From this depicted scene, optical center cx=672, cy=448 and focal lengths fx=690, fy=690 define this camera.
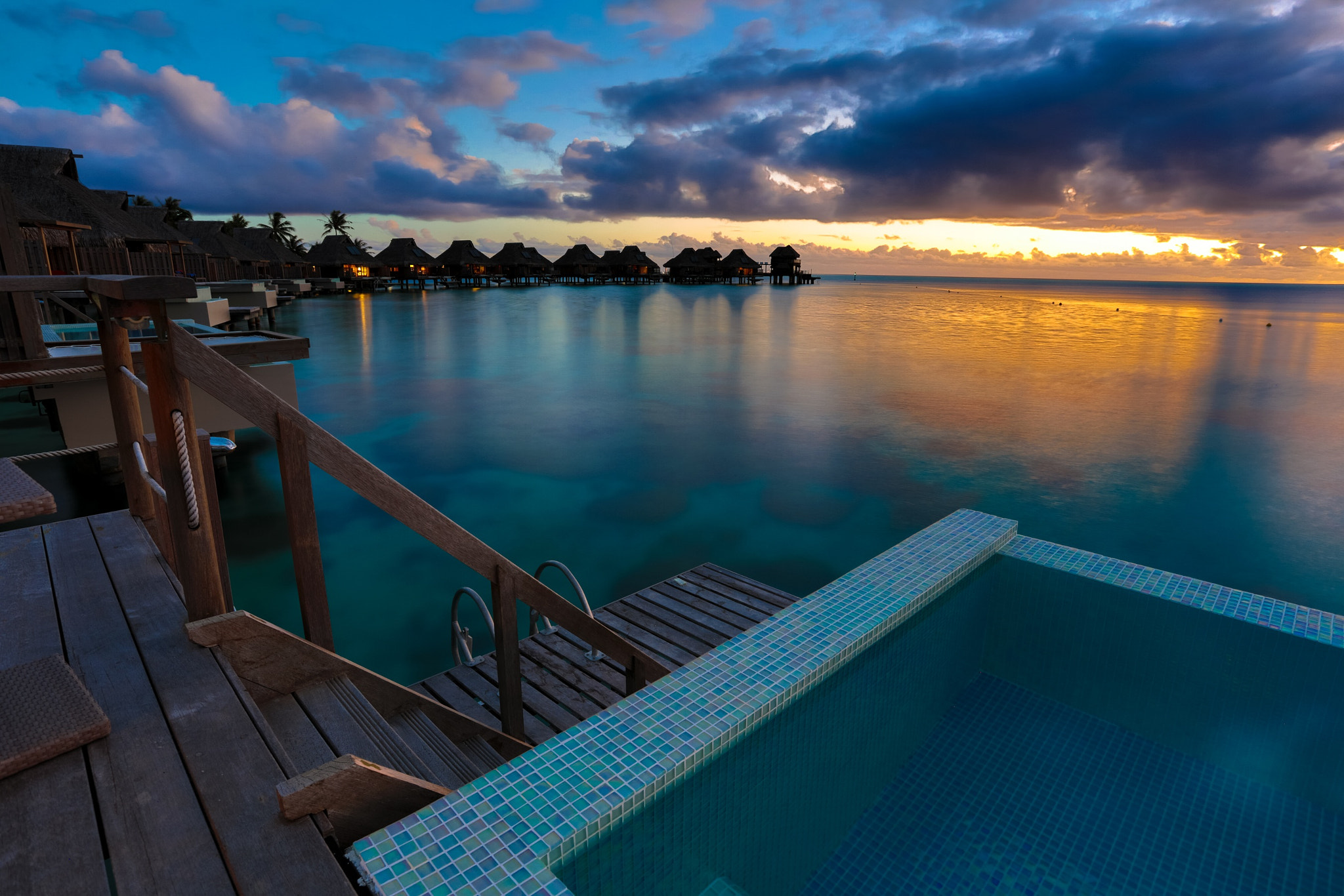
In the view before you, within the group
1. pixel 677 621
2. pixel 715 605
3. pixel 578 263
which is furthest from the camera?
pixel 578 263

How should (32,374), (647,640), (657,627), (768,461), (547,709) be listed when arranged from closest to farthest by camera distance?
(32,374) < (547,709) < (647,640) < (657,627) < (768,461)

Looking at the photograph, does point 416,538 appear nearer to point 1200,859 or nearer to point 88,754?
point 88,754

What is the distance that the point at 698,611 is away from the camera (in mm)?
5770

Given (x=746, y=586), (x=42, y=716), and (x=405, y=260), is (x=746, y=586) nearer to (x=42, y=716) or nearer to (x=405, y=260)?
(x=42, y=716)

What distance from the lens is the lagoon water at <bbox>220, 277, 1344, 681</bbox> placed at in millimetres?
9117

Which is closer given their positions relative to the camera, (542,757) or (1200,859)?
(542,757)

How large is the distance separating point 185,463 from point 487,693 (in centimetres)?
298

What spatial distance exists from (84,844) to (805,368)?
81.6ft

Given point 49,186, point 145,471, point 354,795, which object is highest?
point 49,186

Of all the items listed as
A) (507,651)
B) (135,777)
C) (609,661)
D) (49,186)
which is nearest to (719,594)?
(609,661)

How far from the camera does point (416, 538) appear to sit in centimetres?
995

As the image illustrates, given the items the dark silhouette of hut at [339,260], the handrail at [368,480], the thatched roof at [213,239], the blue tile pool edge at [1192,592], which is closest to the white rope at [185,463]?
the handrail at [368,480]

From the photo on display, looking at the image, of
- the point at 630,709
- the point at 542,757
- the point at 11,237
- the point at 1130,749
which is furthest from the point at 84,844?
the point at 1130,749

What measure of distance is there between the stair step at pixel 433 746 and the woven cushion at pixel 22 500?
1392 mm
